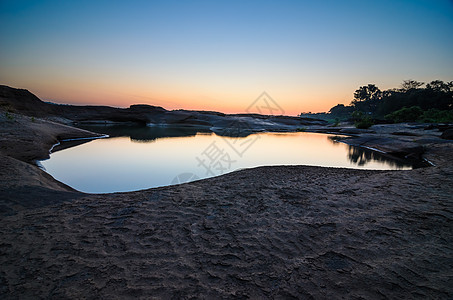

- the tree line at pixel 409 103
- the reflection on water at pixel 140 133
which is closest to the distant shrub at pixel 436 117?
the tree line at pixel 409 103

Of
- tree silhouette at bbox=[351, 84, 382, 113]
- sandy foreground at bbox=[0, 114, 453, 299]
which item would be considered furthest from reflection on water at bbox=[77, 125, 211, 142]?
tree silhouette at bbox=[351, 84, 382, 113]

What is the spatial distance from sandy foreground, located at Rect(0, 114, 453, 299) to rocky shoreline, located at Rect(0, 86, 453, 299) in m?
0.01

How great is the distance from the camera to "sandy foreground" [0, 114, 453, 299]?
1691mm

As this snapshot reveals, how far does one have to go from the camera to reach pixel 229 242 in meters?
2.39

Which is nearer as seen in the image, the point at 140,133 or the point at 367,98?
the point at 140,133

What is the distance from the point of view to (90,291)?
1638mm

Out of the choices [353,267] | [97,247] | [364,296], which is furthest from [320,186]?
[97,247]

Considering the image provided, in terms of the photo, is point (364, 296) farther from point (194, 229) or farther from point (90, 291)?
point (90, 291)

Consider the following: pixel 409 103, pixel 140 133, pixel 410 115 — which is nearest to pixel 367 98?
pixel 409 103

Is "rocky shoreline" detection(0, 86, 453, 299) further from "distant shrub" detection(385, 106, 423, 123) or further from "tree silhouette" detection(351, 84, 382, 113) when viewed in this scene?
"tree silhouette" detection(351, 84, 382, 113)

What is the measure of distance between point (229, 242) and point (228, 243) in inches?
0.9

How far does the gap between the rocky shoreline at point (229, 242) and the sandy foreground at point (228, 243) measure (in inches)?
0.5

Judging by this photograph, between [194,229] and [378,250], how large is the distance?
220 cm

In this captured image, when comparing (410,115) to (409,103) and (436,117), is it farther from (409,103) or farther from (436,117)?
(409,103)
